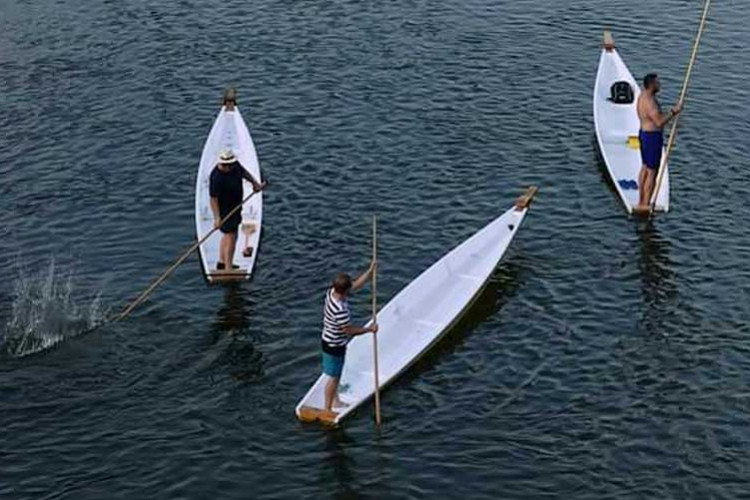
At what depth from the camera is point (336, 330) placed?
20016 millimetres

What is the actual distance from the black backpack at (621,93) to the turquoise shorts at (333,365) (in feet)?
48.3

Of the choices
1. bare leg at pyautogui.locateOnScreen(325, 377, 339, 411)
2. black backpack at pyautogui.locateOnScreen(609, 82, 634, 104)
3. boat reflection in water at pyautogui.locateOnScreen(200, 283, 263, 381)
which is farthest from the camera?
black backpack at pyautogui.locateOnScreen(609, 82, 634, 104)

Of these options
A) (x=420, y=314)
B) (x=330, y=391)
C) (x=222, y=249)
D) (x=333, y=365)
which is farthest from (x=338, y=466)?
(x=222, y=249)

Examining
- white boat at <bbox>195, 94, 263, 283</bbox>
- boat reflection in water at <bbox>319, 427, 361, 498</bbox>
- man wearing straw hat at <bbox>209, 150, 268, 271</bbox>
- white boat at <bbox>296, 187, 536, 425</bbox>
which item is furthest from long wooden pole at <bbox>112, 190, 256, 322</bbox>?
boat reflection in water at <bbox>319, 427, 361, 498</bbox>

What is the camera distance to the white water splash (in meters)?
22.8

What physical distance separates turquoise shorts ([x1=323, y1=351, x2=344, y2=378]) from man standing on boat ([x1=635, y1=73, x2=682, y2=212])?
9889mm

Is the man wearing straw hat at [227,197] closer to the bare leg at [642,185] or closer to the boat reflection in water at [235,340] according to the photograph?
the boat reflection in water at [235,340]

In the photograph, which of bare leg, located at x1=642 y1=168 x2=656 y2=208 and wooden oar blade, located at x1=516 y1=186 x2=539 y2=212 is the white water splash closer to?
wooden oar blade, located at x1=516 y1=186 x2=539 y2=212

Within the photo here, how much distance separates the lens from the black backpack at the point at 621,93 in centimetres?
3228

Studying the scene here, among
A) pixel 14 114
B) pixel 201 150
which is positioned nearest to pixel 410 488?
pixel 201 150

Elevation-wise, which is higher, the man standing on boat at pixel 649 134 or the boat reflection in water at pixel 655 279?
the man standing on boat at pixel 649 134

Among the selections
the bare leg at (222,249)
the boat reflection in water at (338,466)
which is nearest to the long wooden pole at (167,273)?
the bare leg at (222,249)

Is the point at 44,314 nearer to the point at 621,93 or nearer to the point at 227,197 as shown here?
the point at 227,197

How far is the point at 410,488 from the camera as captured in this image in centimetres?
1930
